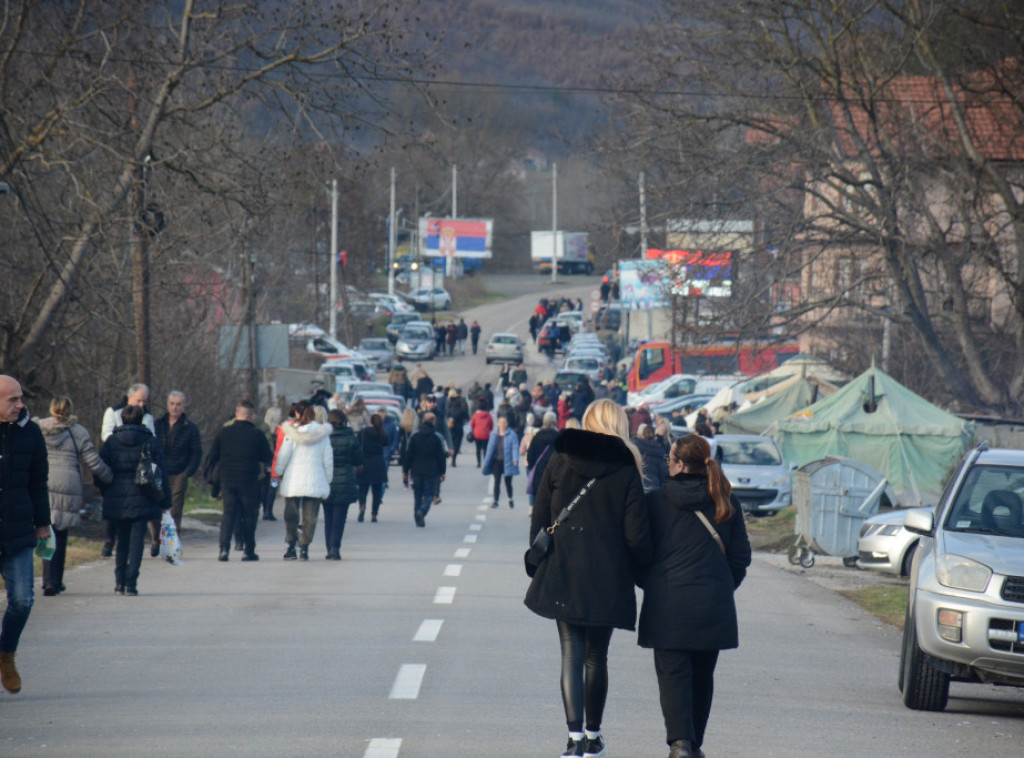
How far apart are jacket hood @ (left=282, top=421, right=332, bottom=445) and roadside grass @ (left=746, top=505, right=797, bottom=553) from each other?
6.23m

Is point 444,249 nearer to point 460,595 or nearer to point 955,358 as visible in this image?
point 955,358

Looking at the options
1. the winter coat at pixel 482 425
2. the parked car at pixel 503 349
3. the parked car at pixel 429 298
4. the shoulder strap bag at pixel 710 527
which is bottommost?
the winter coat at pixel 482 425

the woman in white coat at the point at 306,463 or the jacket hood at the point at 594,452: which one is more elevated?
the jacket hood at the point at 594,452

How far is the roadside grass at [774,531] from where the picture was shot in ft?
65.9

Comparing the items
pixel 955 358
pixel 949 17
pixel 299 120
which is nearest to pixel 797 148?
pixel 949 17

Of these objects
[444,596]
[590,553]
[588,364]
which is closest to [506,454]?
[444,596]

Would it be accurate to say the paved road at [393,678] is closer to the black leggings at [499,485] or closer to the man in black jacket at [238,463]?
the man in black jacket at [238,463]

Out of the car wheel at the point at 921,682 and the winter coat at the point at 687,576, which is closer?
the winter coat at the point at 687,576

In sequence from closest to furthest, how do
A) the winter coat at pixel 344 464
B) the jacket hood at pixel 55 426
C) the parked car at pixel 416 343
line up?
the jacket hood at pixel 55 426 < the winter coat at pixel 344 464 < the parked car at pixel 416 343

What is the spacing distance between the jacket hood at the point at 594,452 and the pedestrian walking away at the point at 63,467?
21.9ft

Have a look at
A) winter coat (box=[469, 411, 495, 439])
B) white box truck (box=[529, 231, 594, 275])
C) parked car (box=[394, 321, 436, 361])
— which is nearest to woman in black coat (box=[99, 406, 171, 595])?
winter coat (box=[469, 411, 495, 439])

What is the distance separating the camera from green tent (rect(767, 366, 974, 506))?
25234mm

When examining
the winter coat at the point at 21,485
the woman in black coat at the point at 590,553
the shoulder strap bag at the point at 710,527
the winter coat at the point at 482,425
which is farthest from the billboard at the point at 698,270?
the shoulder strap bag at the point at 710,527

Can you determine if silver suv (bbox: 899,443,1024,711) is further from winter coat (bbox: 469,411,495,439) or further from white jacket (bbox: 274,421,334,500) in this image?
winter coat (bbox: 469,411,495,439)
